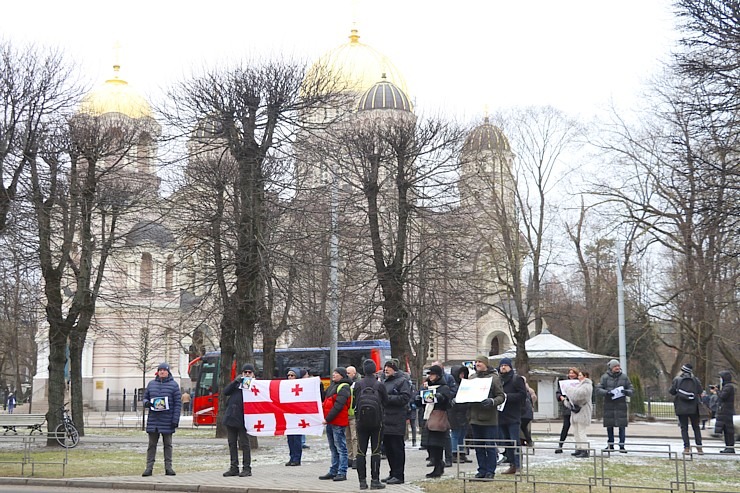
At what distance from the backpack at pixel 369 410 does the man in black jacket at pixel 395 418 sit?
0.40 m

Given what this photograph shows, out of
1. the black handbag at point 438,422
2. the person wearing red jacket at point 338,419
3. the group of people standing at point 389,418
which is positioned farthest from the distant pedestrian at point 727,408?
the person wearing red jacket at point 338,419

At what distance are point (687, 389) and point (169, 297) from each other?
4072 centimetres

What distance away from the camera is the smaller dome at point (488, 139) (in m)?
39.6

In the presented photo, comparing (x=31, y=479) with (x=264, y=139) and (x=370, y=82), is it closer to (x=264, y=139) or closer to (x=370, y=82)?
(x=264, y=139)

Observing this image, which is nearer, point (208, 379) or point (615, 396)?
point (615, 396)

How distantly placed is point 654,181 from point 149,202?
1908cm

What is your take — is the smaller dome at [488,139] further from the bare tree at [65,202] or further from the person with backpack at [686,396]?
the person with backpack at [686,396]

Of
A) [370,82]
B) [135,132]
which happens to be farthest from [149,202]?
[370,82]

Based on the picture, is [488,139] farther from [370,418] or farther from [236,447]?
[370,418]

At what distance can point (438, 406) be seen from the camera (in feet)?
51.4

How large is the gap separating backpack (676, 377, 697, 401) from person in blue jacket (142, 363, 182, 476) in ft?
33.3

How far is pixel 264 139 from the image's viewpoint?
24.3m

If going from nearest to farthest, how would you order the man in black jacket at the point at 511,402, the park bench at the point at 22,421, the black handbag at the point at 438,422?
the black handbag at the point at 438,422, the man in black jacket at the point at 511,402, the park bench at the point at 22,421

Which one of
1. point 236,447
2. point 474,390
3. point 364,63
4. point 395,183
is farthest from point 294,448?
point 364,63
